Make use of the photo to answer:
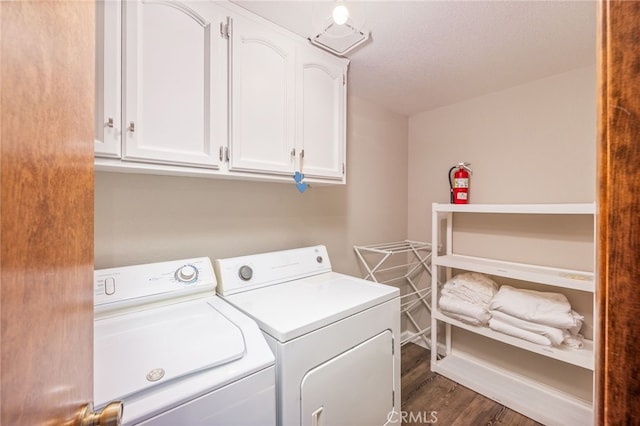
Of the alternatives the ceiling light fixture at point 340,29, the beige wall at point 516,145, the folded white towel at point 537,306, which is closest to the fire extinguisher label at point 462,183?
the beige wall at point 516,145

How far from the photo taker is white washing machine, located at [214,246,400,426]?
1037 mm

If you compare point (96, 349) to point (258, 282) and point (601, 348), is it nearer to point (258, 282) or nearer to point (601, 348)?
point (258, 282)

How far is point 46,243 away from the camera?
0.39m

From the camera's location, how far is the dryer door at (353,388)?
1081mm

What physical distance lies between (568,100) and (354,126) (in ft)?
5.02

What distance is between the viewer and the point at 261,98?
4.61 feet

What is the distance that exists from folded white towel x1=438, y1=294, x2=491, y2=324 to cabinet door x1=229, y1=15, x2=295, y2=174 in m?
1.62

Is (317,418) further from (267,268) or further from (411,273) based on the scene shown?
(411,273)

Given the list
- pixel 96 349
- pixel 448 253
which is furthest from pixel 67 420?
pixel 448 253

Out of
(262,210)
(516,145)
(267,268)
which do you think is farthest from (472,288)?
(262,210)

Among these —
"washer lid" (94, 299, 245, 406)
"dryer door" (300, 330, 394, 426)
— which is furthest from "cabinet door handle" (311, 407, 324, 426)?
"washer lid" (94, 299, 245, 406)

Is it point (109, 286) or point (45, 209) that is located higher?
point (45, 209)

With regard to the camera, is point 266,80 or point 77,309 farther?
point 266,80

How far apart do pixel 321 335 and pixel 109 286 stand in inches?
36.0
